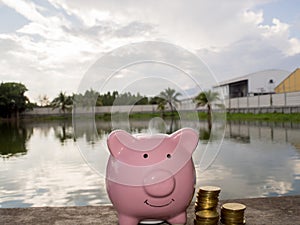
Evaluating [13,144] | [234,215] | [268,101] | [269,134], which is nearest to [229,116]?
[268,101]

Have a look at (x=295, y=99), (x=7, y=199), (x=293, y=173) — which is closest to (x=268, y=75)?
(x=295, y=99)

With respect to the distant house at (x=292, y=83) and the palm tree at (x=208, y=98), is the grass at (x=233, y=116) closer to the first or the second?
the palm tree at (x=208, y=98)

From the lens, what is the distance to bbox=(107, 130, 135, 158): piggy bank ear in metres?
3.13

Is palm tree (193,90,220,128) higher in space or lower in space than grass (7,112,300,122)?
higher

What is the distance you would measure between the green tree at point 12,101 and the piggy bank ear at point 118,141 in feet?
177

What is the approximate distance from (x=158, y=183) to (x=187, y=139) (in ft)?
1.55

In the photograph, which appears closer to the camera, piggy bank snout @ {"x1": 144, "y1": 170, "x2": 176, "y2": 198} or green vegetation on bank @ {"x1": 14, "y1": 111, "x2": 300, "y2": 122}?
piggy bank snout @ {"x1": 144, "y1": 170, "x2": 176, "y2": 198}

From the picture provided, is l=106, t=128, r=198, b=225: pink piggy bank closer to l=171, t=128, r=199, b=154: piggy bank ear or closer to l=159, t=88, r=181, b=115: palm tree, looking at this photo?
l=171, t=128, r=199, b=154: piggy bank ear

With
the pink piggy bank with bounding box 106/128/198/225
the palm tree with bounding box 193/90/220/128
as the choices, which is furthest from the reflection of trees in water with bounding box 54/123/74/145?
the pink piggy bank with bounding box 106/128/198/225

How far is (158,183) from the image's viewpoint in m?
3.01

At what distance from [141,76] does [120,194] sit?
1.00m

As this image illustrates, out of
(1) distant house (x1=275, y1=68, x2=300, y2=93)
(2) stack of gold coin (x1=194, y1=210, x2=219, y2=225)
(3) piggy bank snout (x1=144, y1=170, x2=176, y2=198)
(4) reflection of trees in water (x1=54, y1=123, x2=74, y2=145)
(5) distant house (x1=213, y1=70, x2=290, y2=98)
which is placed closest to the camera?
(3) piggy bank snout (x1=144, y1=170, x2=176, y2=198)

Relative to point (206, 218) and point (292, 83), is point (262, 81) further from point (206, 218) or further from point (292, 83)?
point (206, 218)

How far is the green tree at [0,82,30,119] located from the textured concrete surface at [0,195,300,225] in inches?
2080
